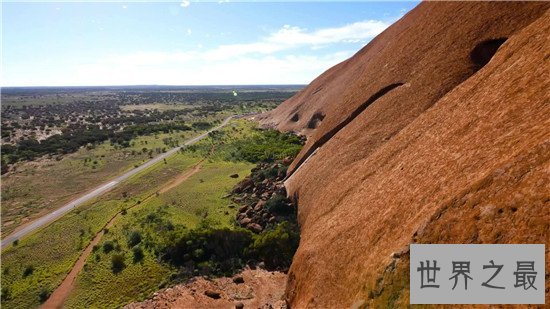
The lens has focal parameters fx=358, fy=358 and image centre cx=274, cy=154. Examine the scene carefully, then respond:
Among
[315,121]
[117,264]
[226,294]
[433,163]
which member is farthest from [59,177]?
[433,163]

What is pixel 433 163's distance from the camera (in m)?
16.8

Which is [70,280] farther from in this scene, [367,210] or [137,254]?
[367,210]

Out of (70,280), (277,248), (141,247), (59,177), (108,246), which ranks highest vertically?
(59,177)

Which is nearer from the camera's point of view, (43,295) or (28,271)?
(43,295)

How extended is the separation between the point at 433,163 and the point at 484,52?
536 inches

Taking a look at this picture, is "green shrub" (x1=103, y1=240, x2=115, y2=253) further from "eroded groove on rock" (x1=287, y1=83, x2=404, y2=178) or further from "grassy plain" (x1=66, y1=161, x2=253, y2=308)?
"eroded groove on rock" (x1=287, y1=83, x2=404, y2=178)

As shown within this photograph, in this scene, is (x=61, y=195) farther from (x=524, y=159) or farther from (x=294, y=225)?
(x=524, y=159)

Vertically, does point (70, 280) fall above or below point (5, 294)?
above

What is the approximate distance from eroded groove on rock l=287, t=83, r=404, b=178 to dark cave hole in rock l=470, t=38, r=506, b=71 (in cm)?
605

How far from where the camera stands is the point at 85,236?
33094 millimetres

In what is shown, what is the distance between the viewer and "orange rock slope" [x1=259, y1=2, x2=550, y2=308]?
38.9 feet

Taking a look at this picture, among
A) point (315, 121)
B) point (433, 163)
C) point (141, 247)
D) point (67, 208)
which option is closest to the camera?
point (433, 163)

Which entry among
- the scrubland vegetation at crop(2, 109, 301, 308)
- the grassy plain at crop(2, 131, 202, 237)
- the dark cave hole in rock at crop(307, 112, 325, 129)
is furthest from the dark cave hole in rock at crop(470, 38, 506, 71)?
the grassy plain at crop(2, 131, 202, 237)

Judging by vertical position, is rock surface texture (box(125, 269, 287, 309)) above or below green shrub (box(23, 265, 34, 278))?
above
